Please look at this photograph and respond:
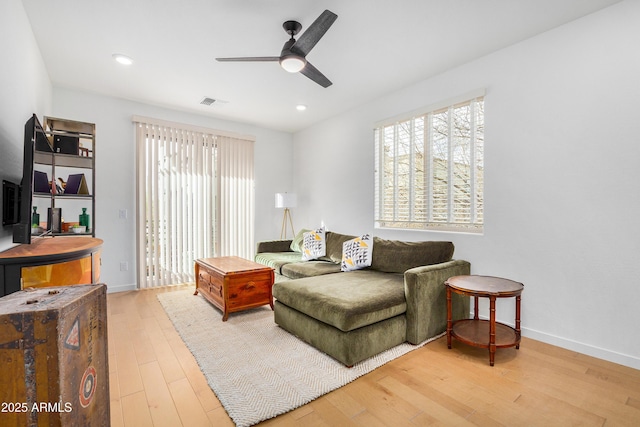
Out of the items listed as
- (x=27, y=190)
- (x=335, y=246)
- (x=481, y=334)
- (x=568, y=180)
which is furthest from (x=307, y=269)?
(x=568, y=180)

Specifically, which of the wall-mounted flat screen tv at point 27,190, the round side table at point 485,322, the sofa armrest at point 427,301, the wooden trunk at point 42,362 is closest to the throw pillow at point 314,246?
the sofa armrest at point 427,301

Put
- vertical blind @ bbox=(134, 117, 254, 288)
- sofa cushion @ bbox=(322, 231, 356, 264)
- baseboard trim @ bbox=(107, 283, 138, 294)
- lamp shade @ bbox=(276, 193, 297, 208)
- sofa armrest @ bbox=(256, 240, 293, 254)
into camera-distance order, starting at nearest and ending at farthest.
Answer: sofa cushion @ bbox=(322, 231, 356, 264), baseboard trim @ bbox=(107, 283, 138, 294), vertical blind @ bbox=(134, 117, 254, 288), sofa armrest @ bbox=(256, 240, 293, 254), lamp shade @ bbox=(276, 193, 297, 208)

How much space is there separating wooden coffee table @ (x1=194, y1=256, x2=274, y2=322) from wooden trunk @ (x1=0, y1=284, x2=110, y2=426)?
6.76 ft

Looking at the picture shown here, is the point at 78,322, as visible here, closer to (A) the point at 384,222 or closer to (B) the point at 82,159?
(B) the point at 82,159

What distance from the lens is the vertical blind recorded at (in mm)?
4230

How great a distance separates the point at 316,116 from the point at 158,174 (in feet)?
8.38

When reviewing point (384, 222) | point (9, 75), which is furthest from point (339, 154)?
point (9, 75)

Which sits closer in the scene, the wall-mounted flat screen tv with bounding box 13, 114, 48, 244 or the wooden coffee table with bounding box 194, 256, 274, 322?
the wall-mounted flat screen tv with bounding box 13, 114, 48, 244

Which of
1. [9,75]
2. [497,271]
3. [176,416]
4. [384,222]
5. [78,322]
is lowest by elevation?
[176,416]

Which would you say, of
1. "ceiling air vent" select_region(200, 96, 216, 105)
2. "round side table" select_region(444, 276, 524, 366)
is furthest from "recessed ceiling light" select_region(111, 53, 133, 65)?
"round side table" select_region(444, 276, 524, 366)

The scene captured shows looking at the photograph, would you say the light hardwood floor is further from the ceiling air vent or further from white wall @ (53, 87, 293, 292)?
the ceiling air vent

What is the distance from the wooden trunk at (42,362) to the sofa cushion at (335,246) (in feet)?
9.93

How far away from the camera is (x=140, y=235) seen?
416cm

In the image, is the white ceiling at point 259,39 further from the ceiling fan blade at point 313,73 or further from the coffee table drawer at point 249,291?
the coffee table drawer at point 249,291
